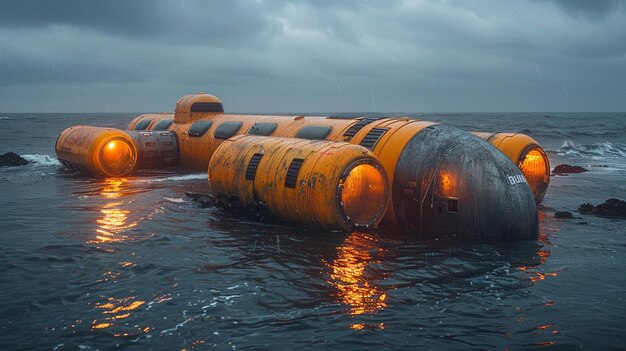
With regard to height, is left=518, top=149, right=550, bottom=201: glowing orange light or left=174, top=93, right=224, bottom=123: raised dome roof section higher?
left=174, top=93, right=224, bottom=123: raised dome roof section

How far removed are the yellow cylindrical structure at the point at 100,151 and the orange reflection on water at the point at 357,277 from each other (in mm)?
16920

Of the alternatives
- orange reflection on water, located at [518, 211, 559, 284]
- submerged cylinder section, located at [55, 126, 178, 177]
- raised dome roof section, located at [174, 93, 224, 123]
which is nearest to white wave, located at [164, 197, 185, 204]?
submerged cylinder section, located at [55, 126, 178, 177]

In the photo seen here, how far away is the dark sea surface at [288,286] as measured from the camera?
9.16 m

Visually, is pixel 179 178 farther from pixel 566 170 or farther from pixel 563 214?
pixel 566 170

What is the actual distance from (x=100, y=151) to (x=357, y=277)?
19.7 meters

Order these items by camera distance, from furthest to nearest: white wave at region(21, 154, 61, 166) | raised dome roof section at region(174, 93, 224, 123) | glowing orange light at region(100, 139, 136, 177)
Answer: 1. white wave at region(21, 154, 61, 166)
2. raised dome roof section at region(174, 93, 224, 123)
3. glowing orange light at region(100, 139, 136, 177)

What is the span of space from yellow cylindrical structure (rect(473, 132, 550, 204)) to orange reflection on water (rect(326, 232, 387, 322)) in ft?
26.2

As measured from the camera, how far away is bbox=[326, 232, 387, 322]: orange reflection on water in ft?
→ 34.9

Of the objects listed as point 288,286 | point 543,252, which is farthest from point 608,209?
point 288,286

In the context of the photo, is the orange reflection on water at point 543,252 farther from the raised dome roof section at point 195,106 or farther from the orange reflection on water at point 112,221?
the raised dome roof section at point 195,106

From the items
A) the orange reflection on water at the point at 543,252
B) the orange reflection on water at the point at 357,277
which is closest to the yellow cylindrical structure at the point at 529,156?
the orange reflection on water at the point at 543,252

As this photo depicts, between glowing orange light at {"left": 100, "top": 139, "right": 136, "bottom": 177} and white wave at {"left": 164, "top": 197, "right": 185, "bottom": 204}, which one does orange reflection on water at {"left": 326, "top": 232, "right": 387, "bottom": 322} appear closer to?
white wave at {"left": 164, "top": 197, "right": 185, "bottom": 204}

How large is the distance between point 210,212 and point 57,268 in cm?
728

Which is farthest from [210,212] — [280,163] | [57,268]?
[57,268]
